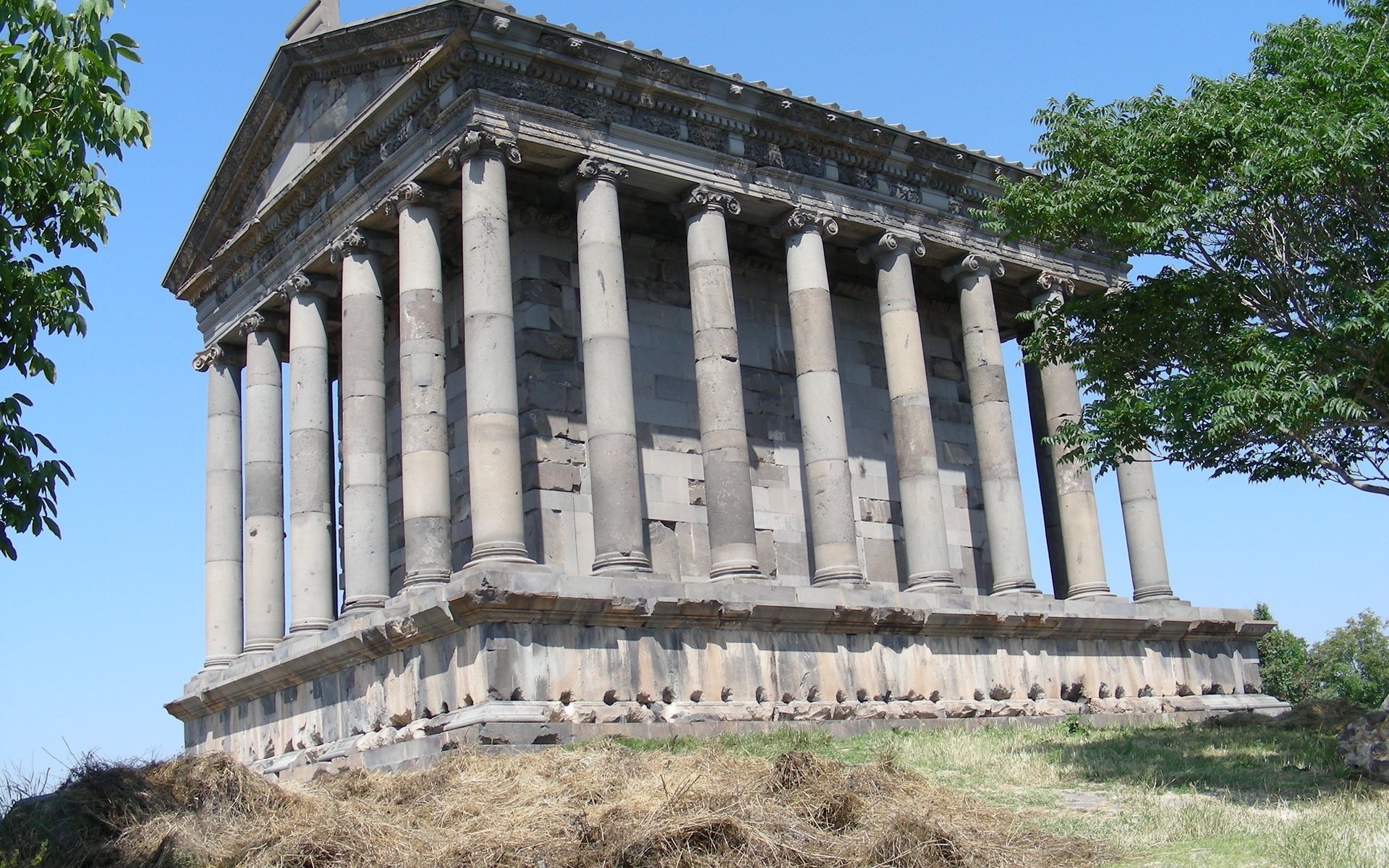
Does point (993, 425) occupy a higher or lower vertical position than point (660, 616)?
higher

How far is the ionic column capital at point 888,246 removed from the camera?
25.9m

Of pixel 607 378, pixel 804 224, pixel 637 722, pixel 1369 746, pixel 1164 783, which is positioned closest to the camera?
pixel 1369 746

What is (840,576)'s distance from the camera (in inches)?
890

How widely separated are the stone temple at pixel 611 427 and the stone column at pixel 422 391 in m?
0.05

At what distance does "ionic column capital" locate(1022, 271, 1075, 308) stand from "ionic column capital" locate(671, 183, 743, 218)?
758 cm

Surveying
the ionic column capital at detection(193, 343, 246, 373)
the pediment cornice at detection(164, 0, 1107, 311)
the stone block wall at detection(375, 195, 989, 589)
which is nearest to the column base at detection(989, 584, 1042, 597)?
the stone block wall at detection(375, 195, 989, 589)

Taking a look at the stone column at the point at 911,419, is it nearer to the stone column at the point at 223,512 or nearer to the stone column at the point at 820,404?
the stone column at the point at 820,404

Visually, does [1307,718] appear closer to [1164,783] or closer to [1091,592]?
[1091,592]

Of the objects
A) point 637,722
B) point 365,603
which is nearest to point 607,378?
point 365,603

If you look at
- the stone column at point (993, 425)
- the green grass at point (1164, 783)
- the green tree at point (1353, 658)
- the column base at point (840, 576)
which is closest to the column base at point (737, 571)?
the column base at point (840, 576)

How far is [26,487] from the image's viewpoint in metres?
11.2

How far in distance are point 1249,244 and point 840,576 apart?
8.48 metres

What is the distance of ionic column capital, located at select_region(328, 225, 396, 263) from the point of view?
78.1ft

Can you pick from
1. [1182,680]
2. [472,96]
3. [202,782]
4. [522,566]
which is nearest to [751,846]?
[202,782]
